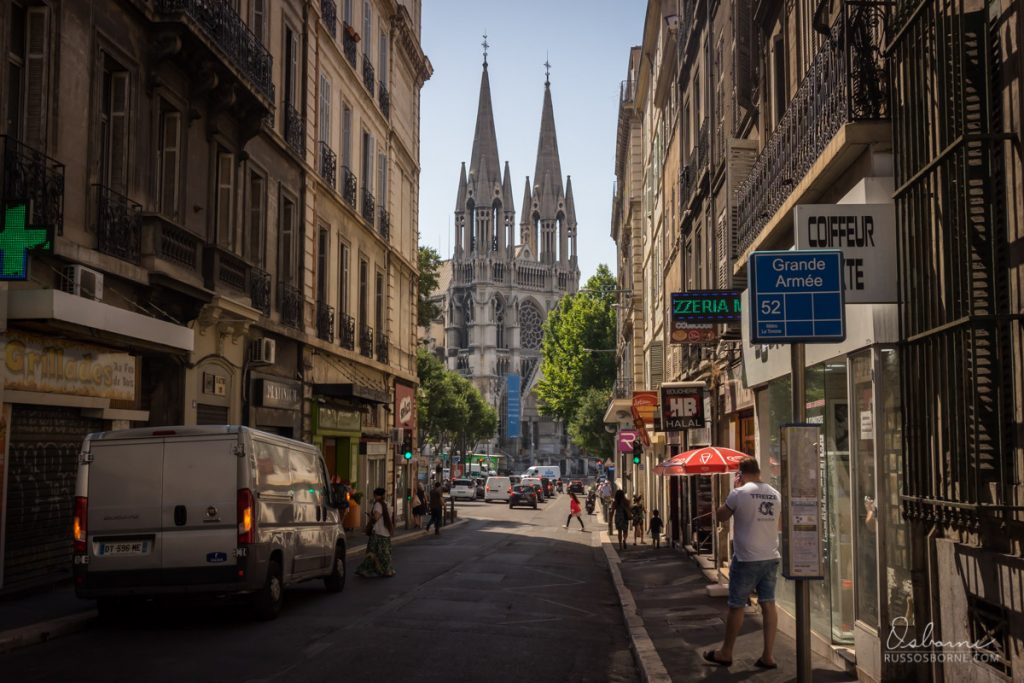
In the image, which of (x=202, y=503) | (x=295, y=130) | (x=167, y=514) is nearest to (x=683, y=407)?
(x=295, y=130)

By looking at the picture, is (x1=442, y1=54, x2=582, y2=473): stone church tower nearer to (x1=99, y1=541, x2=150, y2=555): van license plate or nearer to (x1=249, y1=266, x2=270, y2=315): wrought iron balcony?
(x1=249, y1=266, x2=270, y2=315): wrought iron balcony

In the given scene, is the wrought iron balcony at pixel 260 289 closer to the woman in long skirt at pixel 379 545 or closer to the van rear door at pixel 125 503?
the woman in long skirt at pixel 379 545

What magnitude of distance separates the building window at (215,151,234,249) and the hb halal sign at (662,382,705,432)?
934cm

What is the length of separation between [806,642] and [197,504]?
24.4 ft

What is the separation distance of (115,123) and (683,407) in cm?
1208

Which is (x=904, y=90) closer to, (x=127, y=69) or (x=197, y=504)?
(x=197, y=504)

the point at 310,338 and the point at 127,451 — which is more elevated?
the point at 310,338

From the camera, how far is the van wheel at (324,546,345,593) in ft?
54.5

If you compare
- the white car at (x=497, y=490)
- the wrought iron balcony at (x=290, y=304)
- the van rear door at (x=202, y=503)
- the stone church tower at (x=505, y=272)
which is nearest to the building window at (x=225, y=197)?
the wrought iron balcony at (x=290, y=304)

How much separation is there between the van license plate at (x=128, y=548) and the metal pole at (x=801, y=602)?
7682 millimetres

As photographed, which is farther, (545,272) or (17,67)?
(545,272)

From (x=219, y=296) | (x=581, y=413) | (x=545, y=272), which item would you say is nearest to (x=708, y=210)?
(x=219, y=296)

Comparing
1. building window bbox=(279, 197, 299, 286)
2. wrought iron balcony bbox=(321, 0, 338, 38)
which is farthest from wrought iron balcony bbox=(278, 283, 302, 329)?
wrought iron balcony bbox=(321, 0, 338, 38)

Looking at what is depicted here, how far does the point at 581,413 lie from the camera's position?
78812 millimetres
